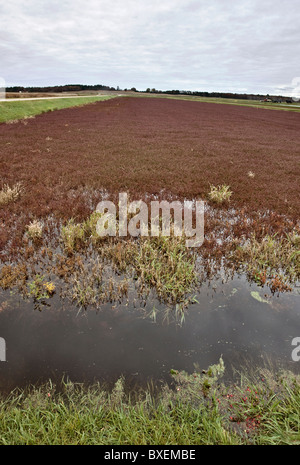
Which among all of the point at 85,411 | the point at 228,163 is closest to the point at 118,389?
the point at 85,411

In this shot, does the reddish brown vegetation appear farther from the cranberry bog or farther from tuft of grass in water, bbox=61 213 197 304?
tuft of grass in water, bbox=61 213 197 304

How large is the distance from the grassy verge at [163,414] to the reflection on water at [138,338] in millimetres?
215

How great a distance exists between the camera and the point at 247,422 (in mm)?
2820

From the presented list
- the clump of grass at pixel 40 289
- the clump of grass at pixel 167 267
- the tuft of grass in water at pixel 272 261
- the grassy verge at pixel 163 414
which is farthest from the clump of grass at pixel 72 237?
the tuft of grass in water at pixel 272 261

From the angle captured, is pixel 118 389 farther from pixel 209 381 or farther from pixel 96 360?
pixel 209 381

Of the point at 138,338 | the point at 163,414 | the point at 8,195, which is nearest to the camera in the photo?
the point at 163,414

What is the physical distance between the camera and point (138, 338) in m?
3.90

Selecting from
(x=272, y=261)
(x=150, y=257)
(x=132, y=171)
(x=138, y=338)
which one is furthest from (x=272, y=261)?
(x=132, y=171)

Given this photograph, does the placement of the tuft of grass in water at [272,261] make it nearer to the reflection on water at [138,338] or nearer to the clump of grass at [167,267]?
the reflection on water at [138,338]

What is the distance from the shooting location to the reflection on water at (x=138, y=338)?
3.41 metres

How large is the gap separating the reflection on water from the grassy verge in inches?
8.5

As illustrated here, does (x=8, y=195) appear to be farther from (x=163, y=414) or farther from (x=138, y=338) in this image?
(x=163, y=414)

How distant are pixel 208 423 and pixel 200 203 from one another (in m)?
7.29

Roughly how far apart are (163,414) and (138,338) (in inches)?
48.3
